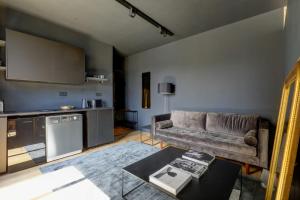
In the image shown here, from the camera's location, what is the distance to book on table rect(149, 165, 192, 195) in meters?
1.20

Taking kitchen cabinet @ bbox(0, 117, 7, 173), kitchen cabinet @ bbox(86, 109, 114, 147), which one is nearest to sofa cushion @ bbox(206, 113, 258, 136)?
kitchen cabinet @ bbox(86, 109, 114, 147)

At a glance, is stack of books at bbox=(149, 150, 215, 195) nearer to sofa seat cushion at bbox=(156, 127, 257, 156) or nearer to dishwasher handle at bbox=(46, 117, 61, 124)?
sofa seat cushion at bbox=(156, 127, 257, 156)

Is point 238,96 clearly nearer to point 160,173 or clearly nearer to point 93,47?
point 160,173

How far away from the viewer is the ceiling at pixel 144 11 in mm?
2373

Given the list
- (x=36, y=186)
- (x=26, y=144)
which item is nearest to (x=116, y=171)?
(x=36, y=186)

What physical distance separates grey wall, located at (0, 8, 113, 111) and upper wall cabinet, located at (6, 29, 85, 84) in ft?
1.01

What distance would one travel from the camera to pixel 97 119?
3.38 meters

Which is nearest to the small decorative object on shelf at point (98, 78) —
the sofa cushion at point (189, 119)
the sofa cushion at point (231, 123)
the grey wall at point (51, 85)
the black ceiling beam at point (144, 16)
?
the grey wall at point (51, 85)

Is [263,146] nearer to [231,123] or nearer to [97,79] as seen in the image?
[231,123]

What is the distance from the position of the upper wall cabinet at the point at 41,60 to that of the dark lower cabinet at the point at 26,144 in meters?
0.80

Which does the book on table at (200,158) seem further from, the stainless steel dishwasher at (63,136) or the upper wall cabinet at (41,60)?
the upper wall cabinet at (41,60)

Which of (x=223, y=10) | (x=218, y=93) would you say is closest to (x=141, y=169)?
(x=218, y=93)

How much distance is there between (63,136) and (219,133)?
3034 millimetres

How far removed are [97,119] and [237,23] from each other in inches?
144
